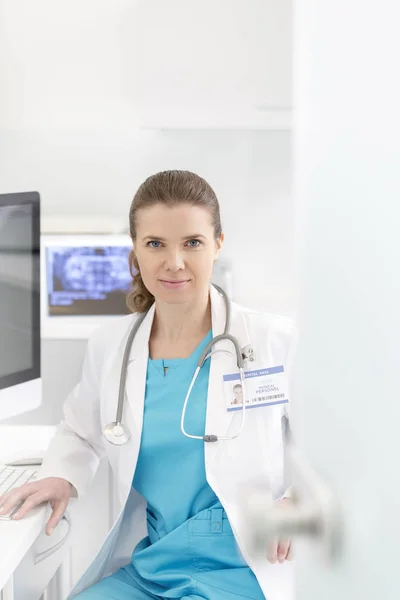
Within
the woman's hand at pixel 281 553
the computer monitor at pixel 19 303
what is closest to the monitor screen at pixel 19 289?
the computer monitor at pixel 19 303

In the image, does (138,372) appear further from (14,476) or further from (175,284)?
(14,476)

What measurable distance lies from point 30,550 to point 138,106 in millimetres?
1310

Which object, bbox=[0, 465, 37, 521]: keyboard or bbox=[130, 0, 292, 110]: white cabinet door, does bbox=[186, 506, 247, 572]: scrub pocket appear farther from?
bbox=[130, 0, 292, 110]: white cabinet door

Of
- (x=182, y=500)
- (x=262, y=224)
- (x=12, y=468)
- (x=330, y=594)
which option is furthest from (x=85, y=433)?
(x=262, y=224)

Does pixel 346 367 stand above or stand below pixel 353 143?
below

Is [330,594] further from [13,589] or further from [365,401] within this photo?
[13,589]

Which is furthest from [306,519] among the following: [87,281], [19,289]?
[87,281]

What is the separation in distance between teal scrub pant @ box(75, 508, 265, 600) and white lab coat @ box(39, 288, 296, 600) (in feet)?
0.12

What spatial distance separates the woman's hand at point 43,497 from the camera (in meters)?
1.30

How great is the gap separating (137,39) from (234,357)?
3.79 ft

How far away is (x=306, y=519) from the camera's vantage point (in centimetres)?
44

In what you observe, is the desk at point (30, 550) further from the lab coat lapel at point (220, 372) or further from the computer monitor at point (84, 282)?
the computer monitor at point (84, 282)

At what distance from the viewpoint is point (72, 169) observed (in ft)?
9.09

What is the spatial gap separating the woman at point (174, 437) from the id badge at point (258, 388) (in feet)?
0.06
